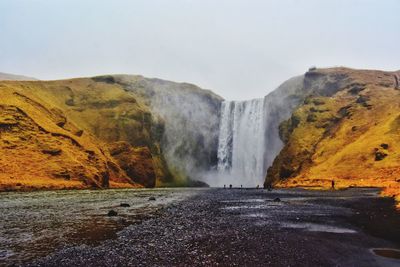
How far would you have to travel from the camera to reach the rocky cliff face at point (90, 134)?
66.5m

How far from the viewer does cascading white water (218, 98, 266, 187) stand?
12206 centimetres

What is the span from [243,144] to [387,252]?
112m

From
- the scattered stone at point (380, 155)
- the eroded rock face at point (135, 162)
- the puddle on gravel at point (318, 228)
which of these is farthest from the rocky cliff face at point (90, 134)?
the scattered stone at point (380, 155)

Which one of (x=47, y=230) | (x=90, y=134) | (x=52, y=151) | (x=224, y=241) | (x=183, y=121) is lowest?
(x=47, y=230)

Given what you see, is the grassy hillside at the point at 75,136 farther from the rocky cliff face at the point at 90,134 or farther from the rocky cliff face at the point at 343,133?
the rocky cliff face at the point at 343,133

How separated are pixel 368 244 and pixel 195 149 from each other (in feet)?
391

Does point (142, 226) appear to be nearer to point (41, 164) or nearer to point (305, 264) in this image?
point (305, 264)

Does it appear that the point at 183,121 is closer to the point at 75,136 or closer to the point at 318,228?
the point at 75,136

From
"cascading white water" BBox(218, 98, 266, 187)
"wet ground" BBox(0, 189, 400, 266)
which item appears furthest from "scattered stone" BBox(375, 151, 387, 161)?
"cascading white water" BBox(218, 98, 266, 187)

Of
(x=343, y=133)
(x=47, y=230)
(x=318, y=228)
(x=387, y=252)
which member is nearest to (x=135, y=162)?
(x=343, y=133)

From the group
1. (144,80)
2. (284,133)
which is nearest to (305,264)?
(284,133)

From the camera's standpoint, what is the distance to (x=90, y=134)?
3875 inches

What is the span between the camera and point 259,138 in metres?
122

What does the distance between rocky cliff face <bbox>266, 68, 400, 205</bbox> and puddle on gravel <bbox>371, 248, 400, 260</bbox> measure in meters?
43.9
